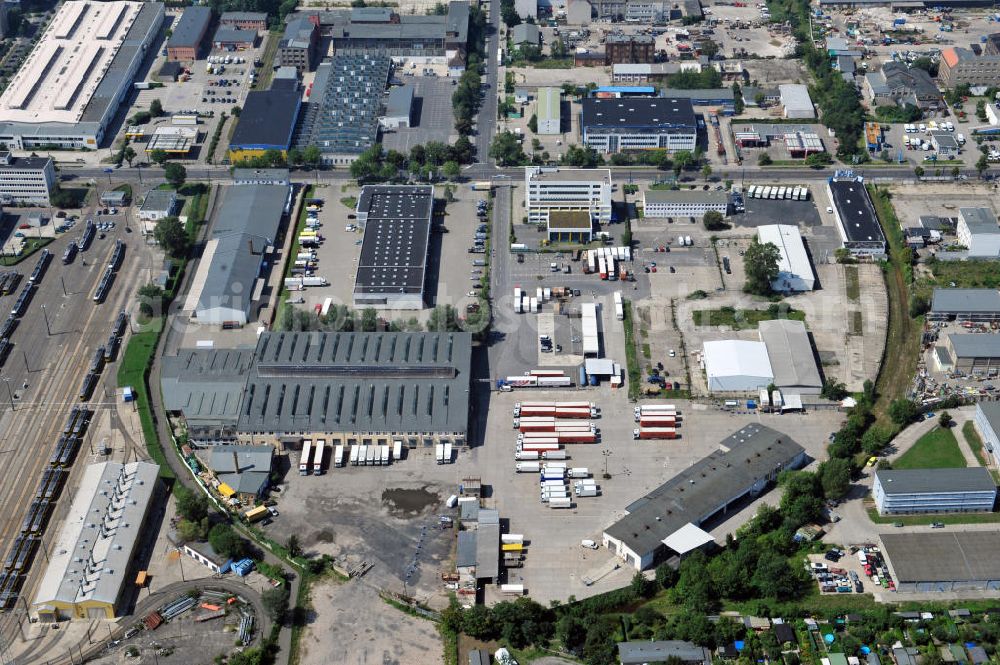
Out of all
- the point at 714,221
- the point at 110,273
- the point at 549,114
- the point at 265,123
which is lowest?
the point at 110,273

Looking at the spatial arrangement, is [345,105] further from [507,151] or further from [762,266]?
[762,266]

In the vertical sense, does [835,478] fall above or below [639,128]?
below

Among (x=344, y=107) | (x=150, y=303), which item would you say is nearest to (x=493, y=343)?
(x=150, y=303)

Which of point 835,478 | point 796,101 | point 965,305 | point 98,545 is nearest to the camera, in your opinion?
point 98,545

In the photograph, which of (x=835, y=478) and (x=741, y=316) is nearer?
(x=835, y=478)

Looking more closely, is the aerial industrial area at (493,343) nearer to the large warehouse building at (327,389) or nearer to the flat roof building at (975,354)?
the large warehouse building at (327,389)

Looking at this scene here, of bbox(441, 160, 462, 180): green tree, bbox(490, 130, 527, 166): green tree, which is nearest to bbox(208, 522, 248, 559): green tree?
bbox(441, 160, 462, 180): green tree
